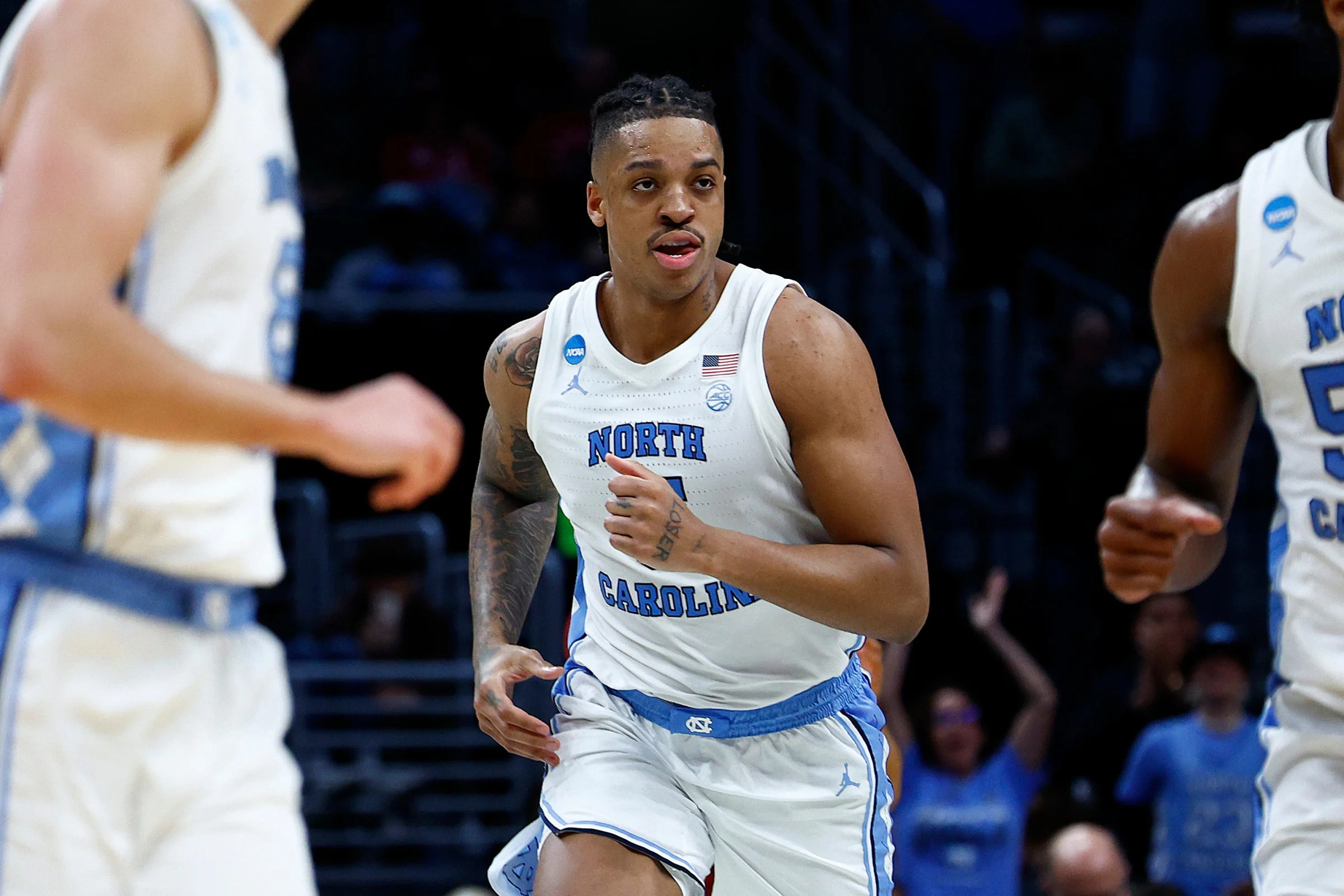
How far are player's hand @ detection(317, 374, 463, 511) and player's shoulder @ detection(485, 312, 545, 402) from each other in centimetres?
163

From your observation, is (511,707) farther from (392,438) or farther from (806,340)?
(392,438)

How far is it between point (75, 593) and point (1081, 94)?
32.1 ft

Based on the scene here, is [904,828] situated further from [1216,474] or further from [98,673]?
[98,673]

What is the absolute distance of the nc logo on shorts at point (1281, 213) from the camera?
10.3ft

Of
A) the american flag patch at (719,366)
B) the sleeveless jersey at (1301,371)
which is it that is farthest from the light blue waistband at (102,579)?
the sleeveless jersey at (1301,371)

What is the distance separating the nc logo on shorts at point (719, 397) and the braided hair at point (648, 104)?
553 mm

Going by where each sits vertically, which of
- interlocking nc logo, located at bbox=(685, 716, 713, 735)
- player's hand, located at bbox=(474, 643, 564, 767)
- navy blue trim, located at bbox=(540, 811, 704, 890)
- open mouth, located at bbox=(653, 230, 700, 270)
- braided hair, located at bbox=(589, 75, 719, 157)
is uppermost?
braided hair, located at bbox=(589, 75, 719, 157)

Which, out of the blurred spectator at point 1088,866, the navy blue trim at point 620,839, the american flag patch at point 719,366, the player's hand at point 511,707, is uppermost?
the american flag patch at point 719,366

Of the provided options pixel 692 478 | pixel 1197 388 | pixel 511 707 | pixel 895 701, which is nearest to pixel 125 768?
pixel 511 707

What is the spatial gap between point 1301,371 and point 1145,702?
14.7 feet

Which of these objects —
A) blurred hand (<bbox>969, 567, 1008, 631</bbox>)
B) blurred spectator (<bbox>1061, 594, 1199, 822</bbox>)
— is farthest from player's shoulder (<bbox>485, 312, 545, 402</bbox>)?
blurred spectator (<bbox>1061, 594, 1199, 822</bbox>)

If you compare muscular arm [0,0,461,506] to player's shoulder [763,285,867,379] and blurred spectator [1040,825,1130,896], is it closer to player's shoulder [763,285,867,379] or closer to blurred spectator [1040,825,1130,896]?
player's shoulder [763,285,867,379]

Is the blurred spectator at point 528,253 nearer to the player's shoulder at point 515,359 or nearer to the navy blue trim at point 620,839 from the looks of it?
the player's shoulder at point 515,359

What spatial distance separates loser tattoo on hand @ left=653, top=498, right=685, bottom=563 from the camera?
2.93 m
